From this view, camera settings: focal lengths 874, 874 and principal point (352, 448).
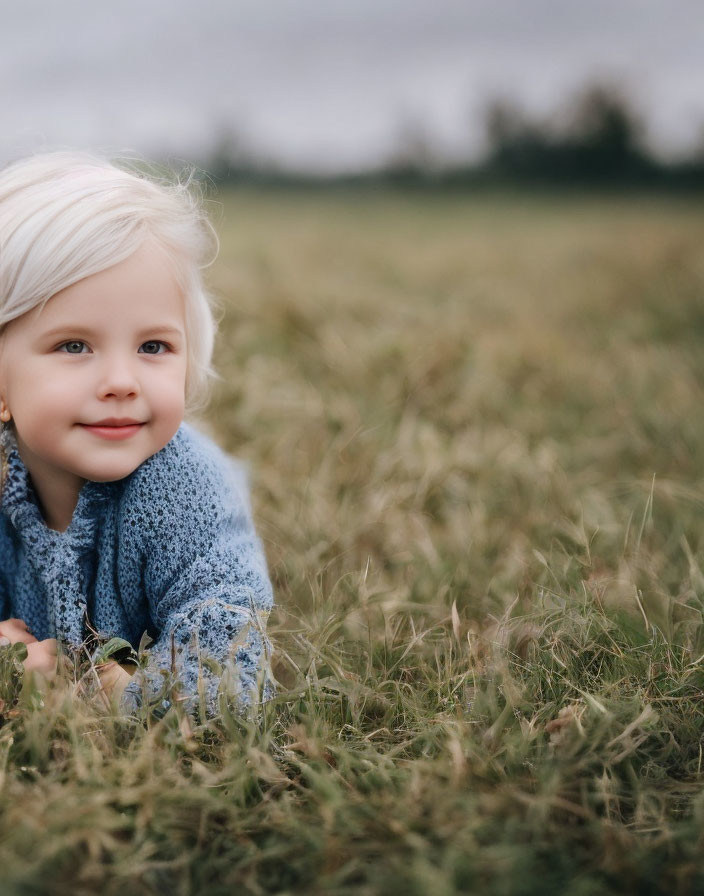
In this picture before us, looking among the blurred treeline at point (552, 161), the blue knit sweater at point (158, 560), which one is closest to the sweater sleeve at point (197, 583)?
the blue knit sweater at point (158, 560)

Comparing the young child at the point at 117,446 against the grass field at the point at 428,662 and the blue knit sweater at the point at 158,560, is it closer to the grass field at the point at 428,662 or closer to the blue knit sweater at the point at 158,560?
the blue knit sweater at the point at 158,560

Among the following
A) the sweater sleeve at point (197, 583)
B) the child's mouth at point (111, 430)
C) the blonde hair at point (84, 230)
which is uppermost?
the blonde hair at point (84, 230)

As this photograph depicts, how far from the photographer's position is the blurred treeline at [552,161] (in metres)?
19.2

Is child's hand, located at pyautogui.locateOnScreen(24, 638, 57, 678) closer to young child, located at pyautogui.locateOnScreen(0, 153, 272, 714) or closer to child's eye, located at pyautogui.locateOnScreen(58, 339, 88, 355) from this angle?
young child, located at pyautogui.locateOnScreen(0, 153, 272, 714)

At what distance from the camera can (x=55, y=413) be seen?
150 centimetres

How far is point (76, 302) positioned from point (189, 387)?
1.22ft

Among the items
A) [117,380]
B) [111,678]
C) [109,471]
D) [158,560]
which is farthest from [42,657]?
[117,380]

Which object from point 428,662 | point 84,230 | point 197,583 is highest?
point 84,230

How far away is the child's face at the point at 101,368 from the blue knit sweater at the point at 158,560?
0.10 metres

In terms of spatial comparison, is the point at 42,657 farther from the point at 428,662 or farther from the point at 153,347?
the point at 428,662

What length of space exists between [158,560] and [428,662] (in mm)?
554

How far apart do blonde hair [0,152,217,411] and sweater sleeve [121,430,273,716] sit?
0.24 metres

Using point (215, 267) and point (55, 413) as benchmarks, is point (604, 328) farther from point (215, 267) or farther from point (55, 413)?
Answer: point (55, 413)

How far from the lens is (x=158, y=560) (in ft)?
5.39
